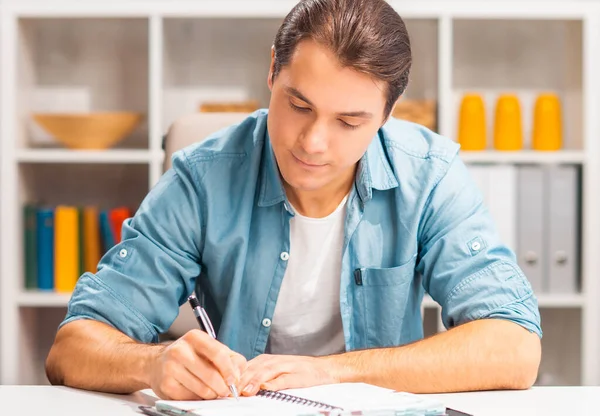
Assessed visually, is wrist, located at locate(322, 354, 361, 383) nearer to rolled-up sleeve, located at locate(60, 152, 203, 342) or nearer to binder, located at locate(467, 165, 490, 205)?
rolled-up sleeve, located at locate(60, 152, 203, 342)

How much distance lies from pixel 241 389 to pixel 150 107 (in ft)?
6.25

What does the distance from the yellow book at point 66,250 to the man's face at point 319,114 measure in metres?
1.67

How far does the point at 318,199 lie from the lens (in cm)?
161

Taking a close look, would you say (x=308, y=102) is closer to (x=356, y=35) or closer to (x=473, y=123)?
(x=356, y=35)

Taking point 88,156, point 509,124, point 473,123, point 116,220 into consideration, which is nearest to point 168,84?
point 88,156

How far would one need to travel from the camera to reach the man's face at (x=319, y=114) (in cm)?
133

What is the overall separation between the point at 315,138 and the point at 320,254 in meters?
0.32

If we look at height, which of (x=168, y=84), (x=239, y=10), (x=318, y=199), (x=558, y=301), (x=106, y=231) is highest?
(x=239, y=10)

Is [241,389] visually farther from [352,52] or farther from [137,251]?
[352,52]

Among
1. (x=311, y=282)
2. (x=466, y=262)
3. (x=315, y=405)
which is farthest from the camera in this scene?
(x=311, y=282)

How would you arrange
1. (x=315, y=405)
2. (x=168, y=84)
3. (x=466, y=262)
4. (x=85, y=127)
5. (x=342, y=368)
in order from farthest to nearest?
(x=168, y=84)
(x=85, y=127)
(x=466, y=262)
(x=342, y=368)
(x=315, y=405)

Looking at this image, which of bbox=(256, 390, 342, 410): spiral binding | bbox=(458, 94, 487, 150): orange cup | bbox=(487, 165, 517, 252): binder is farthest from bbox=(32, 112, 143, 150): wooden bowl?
bbox=(256, 390, 342, 410): spiral binding

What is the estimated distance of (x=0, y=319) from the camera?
2879 mm

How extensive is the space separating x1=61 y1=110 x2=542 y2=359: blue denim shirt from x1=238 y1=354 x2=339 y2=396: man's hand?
1.09 feet
